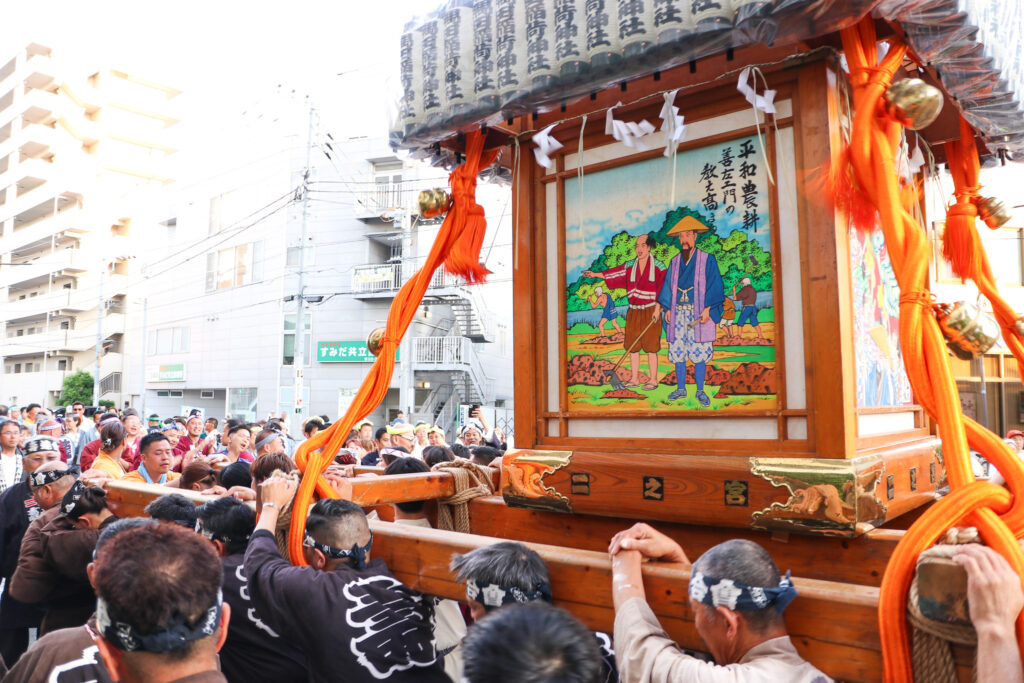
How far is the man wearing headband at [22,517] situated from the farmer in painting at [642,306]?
3.50m

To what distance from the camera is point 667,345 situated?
2.71m

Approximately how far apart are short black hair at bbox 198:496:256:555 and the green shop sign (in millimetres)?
18804

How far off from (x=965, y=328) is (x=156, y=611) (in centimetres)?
214

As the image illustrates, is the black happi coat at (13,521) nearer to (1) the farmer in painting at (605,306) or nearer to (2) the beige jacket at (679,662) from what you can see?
(1) the farmer in painting at (605,306)

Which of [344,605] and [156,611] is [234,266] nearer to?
[344,605]

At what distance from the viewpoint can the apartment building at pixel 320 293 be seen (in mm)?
21547

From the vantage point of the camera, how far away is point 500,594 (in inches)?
79.6

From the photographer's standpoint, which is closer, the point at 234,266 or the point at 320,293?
the point at 320,293

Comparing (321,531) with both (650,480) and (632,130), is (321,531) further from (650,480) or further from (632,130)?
(632,130)

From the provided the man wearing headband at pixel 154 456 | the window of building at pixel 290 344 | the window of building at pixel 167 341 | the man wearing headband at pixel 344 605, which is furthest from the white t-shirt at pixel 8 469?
the window of building at pixel 167 341

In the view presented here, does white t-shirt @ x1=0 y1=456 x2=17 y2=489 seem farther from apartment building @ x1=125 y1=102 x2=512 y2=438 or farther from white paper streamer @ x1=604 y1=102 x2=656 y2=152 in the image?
apartment building @ x1=125 y1=102 x2=512 y2=438

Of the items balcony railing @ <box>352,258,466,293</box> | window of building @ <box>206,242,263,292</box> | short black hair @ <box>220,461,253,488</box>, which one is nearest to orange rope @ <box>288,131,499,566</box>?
short black hair @ <box>220,461,253,488</box>

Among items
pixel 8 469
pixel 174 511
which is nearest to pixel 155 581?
pixel 174 511

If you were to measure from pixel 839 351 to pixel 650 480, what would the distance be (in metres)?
0.81
